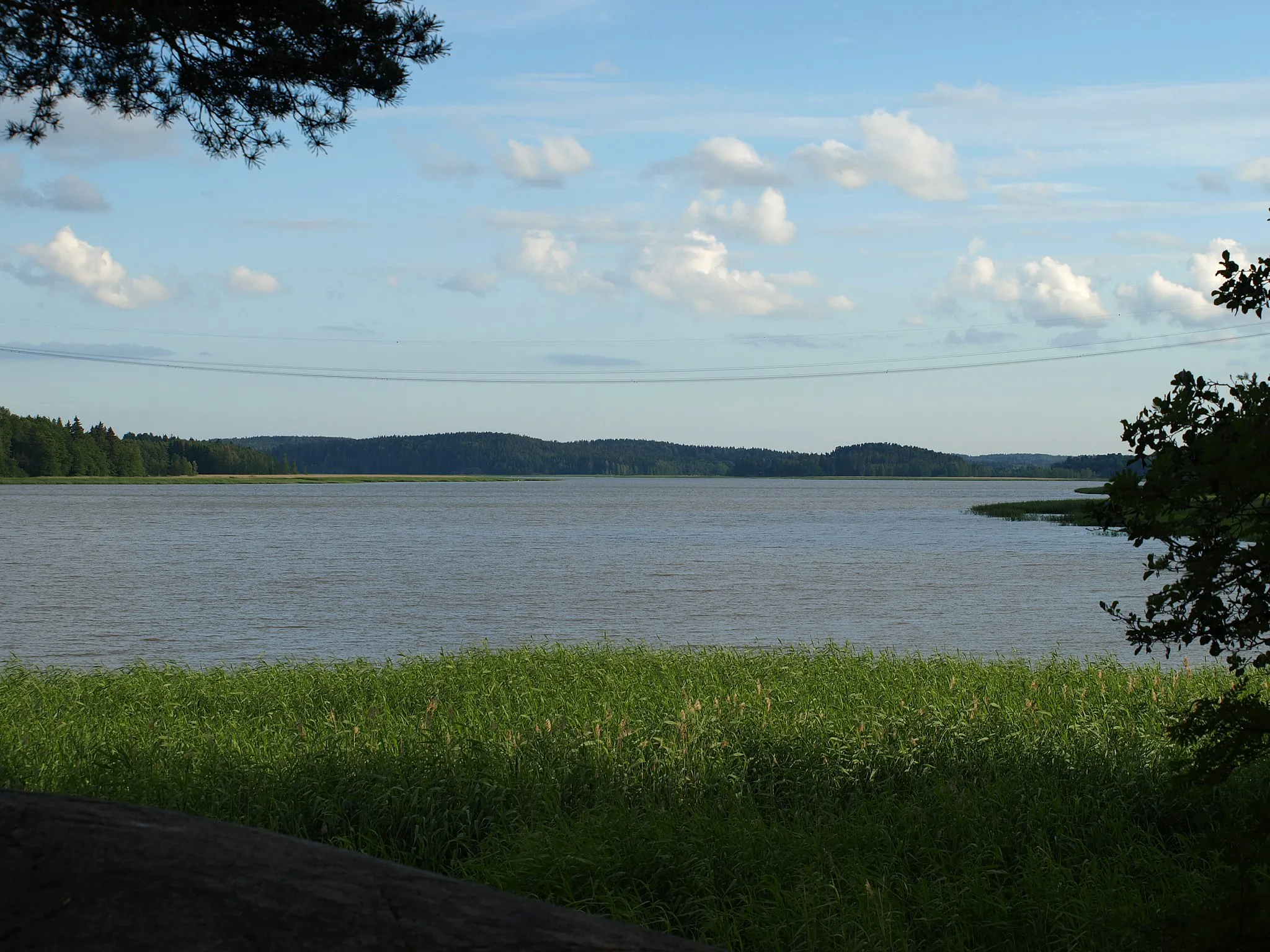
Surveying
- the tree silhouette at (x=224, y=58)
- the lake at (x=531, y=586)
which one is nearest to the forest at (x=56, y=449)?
the lake at (x=531, y=586)

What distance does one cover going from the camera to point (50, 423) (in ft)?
596

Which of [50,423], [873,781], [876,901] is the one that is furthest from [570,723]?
[50,423]

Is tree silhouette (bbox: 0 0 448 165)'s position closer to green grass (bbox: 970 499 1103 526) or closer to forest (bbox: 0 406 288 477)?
green grass (bbox: 970 499 1103 526)

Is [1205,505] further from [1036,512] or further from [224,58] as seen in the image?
[1036,512]

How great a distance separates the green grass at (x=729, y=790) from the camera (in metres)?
6.42

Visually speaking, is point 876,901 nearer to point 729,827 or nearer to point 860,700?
point 729,827

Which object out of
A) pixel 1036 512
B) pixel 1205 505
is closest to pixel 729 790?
pixel 1205 505

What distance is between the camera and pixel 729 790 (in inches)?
342

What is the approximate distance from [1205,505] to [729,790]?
18.5 ft

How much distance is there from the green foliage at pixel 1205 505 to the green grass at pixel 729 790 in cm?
86

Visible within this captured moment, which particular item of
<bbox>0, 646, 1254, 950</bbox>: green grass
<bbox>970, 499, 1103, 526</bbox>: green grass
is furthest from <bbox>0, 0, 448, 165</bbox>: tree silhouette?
<bbox>970, 499, 1103, 526</bbox>: green grass

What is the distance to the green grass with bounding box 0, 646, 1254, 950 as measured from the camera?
6418 mm

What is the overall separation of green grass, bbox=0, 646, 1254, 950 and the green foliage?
0.86 meters

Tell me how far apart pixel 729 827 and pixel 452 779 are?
2.36 metres
